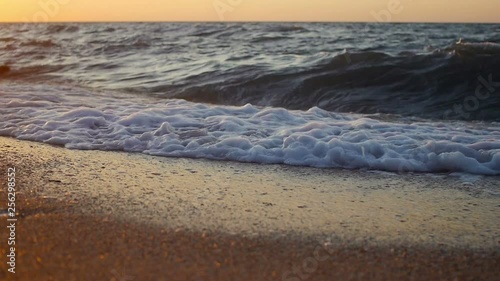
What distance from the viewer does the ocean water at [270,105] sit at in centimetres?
383

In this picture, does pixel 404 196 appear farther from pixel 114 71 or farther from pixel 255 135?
pixel 114 71

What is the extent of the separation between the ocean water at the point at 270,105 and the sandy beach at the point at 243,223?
358 mm

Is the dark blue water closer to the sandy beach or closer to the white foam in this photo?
the white foam

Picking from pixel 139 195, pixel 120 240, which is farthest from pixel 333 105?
pixel 120 240

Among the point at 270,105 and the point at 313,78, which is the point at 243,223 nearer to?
the point at 270,105

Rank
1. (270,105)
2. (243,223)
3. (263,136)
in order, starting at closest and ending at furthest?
(243,223) < (263,136) < (270,105)

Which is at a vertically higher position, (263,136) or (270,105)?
(263,136)

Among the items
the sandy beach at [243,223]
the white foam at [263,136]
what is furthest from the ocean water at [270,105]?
the sandy beach at [243,223]

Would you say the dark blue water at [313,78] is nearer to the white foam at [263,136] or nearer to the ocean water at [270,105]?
the ocean water at [270,105]

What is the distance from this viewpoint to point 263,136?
424cm

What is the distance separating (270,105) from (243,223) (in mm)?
5243

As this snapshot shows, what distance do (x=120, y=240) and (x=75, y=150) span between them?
1903 millimetres

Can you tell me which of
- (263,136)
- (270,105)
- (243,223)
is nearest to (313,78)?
(270,105)

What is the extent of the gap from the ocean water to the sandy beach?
1.17 feet
